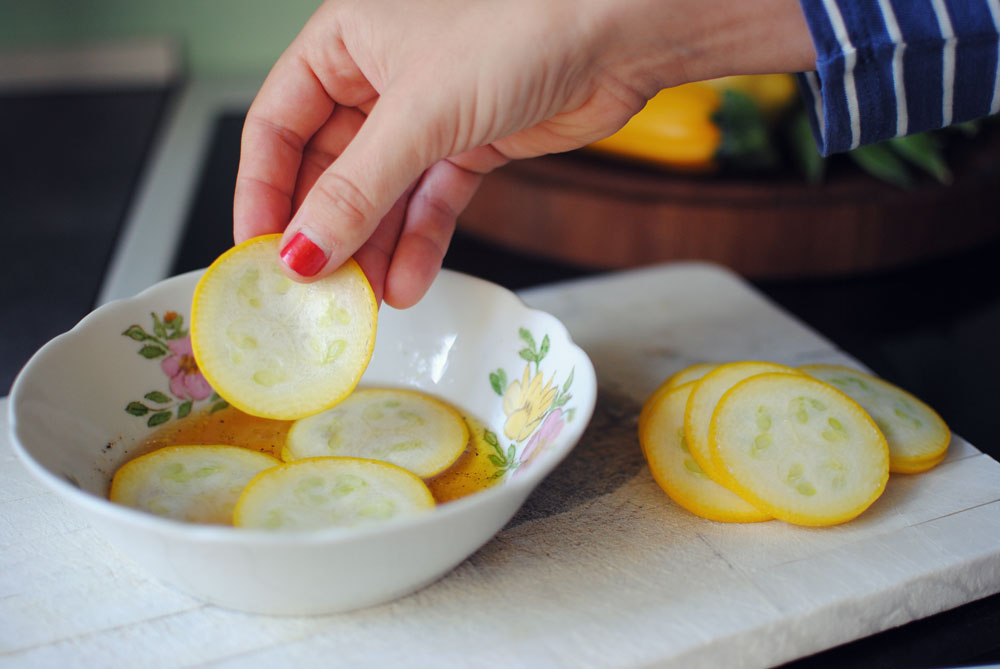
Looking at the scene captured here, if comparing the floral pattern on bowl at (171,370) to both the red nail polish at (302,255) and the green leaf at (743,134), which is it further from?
the green leaf at (743,134)

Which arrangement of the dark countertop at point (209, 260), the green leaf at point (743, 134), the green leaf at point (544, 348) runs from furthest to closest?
the green leaf at point (743, 134), the dark countertop at point (209, 260), the green leaf at point (544, 348)

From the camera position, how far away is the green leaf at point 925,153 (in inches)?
55.9

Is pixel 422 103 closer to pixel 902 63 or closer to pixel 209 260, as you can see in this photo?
pixel 902 63

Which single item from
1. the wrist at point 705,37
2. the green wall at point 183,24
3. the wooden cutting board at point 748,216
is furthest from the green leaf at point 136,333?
the green wall at point 183,24

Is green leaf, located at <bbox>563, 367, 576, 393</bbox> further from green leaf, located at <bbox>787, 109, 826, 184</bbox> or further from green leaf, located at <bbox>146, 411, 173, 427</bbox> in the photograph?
green leaf, located at <bbox>787, 109, 826, 184</bbox>

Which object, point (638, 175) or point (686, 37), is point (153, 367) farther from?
point (638, 175)

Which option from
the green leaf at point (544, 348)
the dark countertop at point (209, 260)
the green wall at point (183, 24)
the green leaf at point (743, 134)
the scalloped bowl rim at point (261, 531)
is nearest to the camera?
the scalloped bowl rim at point (261, 531)

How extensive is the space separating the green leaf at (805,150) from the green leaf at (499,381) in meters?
0.70

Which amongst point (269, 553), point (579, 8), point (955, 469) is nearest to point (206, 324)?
point (269, 553)

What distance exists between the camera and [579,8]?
81 centimetres

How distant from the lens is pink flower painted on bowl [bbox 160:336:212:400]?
37.9 inches

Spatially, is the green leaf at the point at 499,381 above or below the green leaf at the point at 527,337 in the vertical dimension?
below

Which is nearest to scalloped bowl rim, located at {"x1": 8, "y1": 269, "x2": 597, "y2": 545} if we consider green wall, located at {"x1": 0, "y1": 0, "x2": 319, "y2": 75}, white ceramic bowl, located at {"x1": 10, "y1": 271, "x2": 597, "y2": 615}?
white ceramic bowl, located at {"x1": 10, "y1": 271, "x2": 597, "y2": 615}

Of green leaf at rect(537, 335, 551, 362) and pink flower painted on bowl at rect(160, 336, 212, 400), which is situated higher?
green leaf at rect(537, 335, 551, 362)
